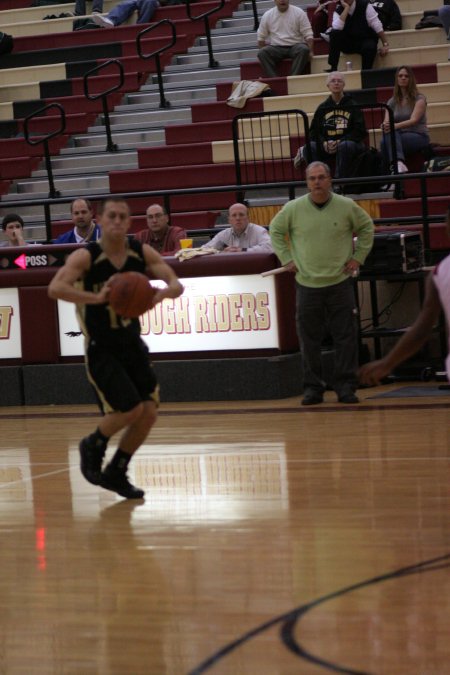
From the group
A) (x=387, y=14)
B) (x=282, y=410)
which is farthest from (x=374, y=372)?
(x=387, y=14)

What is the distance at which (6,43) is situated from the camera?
2089cm

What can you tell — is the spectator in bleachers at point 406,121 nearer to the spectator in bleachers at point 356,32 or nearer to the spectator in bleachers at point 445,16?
the spectator in bleachers at point 356,32

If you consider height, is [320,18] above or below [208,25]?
below

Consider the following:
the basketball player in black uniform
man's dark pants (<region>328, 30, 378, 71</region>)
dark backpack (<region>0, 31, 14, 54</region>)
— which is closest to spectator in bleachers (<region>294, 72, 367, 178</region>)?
man's dark pants (<region>328, 30, 378, 71</region>)

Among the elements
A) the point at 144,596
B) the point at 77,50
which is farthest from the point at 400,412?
the point at 77,50

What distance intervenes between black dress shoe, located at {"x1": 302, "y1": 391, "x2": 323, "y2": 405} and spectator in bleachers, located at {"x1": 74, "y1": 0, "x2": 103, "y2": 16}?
1220 centimetres

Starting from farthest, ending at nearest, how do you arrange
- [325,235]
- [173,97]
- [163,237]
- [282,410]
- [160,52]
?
[173,97]
[160,52]
[163,237]
[282,410]
[325,235]

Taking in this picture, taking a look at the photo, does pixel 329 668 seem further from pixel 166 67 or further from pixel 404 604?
pixel 166 67

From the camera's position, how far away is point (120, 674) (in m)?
4.44

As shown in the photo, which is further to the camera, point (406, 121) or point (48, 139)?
point (48, 139)

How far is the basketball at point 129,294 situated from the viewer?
703 cm

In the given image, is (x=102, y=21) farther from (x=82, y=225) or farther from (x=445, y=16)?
(x=82, y=225)

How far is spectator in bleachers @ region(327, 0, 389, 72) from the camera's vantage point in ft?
55.7

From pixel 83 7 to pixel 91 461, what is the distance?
1567 cm
